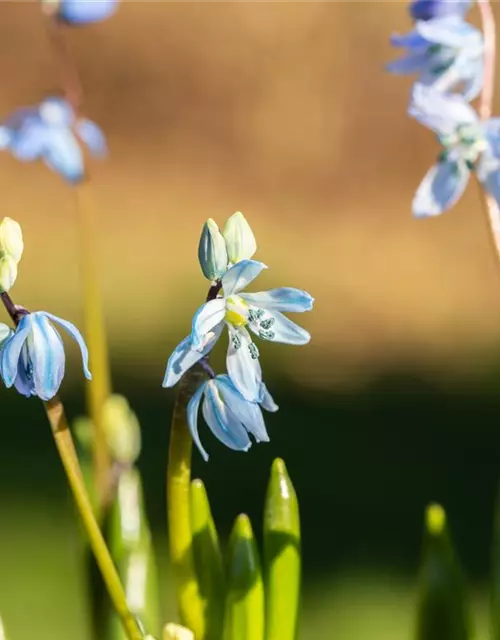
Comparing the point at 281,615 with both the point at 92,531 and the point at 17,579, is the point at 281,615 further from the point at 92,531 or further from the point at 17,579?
the point at 17,579

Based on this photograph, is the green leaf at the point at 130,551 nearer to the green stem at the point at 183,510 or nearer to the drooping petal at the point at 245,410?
the green stem at the point at 183,510

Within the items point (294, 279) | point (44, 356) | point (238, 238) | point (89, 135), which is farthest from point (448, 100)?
point (294, 279)

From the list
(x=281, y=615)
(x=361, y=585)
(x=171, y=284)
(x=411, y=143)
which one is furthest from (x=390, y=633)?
(x=411, y=143)

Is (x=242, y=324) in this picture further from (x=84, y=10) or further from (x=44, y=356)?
(x=84, y=10)

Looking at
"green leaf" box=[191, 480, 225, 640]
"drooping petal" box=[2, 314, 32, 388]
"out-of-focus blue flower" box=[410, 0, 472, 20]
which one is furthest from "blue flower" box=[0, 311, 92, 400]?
"out-of-focus blue flower" box=[410, 0, 472, 20]

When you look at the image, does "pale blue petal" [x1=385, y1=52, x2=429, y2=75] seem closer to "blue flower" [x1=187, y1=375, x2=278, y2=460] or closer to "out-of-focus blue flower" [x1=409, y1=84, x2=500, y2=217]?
"out-of-focus blue flower" [x1=409, y1=84, x2=500, y2=217]
